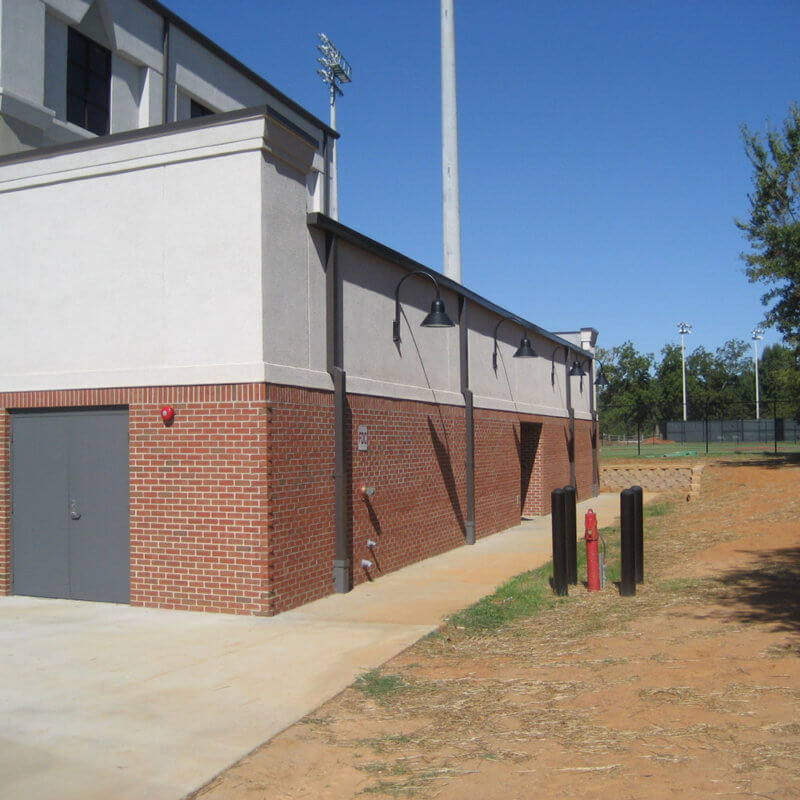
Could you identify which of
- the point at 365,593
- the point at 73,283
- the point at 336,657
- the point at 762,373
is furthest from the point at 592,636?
the point at 762,373

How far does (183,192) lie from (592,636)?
659cm

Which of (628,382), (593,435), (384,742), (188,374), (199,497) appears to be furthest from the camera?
(628,382)

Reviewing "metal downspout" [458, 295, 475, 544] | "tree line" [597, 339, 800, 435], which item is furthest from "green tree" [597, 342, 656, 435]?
"metal downspout" [458, 295, 475, 544]

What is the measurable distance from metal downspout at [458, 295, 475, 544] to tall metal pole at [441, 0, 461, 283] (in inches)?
328

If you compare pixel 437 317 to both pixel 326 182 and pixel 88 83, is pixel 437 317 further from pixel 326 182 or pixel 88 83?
pixel 326 182

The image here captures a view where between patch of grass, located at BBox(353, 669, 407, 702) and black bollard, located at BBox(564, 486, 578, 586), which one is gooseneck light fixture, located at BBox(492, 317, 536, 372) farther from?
patch of grass, located at BBox(353, 669, 407, 702)

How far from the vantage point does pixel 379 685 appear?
6707 millimetres

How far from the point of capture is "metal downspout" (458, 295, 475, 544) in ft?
54.1

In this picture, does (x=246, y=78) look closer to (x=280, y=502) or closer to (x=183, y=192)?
(x=183, y=192)

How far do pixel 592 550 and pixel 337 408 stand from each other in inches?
143

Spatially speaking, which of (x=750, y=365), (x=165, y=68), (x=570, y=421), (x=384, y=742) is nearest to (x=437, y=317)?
(x=384, y=742)

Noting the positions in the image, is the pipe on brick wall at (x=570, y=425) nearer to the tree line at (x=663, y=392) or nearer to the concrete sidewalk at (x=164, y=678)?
the concrete sidewalk at (x=164, y=678)

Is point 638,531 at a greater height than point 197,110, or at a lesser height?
lesser

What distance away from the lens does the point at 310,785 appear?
4836mm
